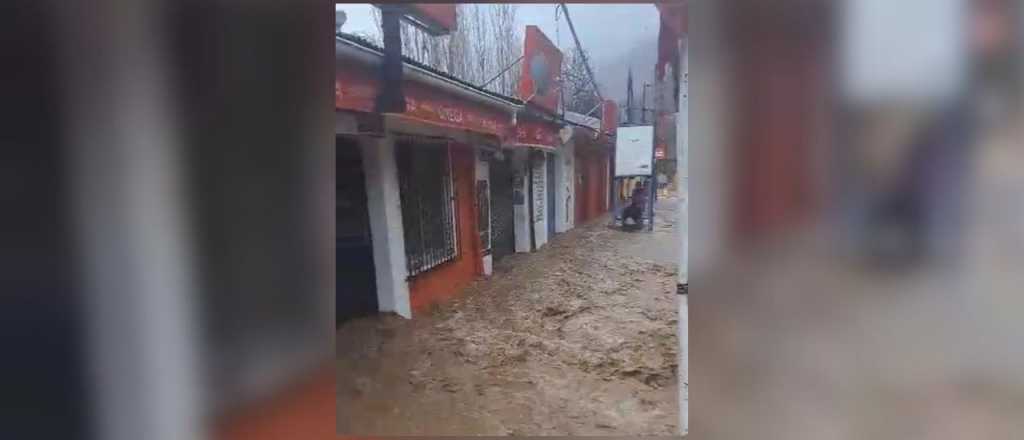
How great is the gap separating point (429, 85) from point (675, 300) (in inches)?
37.9

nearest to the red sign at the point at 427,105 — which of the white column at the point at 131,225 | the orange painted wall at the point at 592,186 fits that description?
the orange painted wall at the point at 592,186

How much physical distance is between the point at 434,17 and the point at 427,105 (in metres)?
0.25

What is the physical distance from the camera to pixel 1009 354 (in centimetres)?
158

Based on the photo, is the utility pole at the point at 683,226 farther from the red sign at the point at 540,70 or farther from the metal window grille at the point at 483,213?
the metal window grille at the point at 483,213

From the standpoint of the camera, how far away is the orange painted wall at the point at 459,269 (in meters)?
1.73

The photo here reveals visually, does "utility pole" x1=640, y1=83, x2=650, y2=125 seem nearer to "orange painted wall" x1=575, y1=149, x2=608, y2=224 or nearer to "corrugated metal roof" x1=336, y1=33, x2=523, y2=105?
"orange painted wall" x1=575, y1=149, x2=608, y2=224

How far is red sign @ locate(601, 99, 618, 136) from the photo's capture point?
165 centimetres

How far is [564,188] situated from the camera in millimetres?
1738

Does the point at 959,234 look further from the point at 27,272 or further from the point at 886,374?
the point at 27,272

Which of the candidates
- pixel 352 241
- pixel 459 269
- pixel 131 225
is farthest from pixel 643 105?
pixel 131 225

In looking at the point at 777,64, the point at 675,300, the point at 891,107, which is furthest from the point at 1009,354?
the point at 777,64

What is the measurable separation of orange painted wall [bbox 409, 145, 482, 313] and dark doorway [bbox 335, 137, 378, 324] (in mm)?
138

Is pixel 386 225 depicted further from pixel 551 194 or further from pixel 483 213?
pixel 551 194

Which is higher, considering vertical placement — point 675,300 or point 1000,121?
point 1000,121
